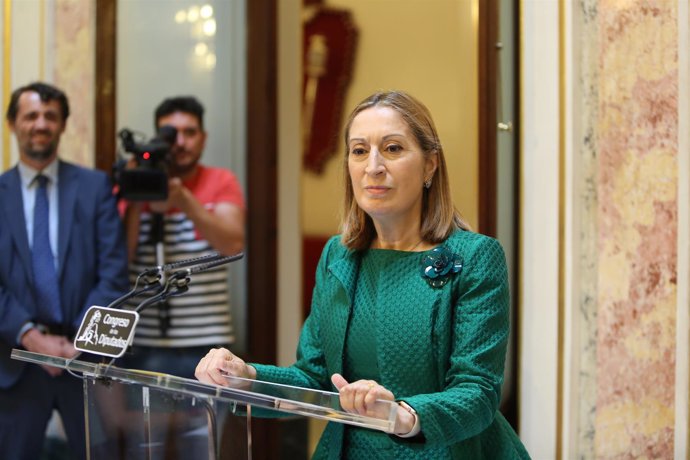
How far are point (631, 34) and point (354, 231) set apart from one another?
1.21m

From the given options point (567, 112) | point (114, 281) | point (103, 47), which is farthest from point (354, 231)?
point (103, 47)

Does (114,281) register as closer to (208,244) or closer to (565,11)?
(208,244)

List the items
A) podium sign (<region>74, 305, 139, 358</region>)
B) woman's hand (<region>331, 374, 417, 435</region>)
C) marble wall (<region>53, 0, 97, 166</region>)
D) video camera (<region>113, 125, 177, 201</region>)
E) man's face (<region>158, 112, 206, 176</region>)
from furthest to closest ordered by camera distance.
Result: marble wall (<region>53, 0, 97, 166</region>)
man's face (<region>158, 112, 206, 176</region>)
video camera (<region>113, 125, 177, 201</region>)
podium sign (<region>74, 305, 139, 358</region>)
woman's hand (<region>331, 374, 417, 435</region>)

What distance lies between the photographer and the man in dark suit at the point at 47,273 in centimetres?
327

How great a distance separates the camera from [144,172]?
11.5 ft

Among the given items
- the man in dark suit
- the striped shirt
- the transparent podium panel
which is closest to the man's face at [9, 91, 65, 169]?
the man in dark suit

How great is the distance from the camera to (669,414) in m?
2.48

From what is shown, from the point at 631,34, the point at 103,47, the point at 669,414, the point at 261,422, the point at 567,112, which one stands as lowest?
the point at 261,422

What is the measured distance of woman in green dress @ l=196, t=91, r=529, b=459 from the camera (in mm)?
1589

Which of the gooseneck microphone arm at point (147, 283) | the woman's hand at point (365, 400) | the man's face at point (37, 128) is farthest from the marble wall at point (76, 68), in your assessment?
the woman's hand at point (365, 400)

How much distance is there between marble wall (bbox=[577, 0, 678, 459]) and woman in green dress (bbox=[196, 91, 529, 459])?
937 mm

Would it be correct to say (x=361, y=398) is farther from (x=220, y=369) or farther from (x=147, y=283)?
(x=147, y=283)

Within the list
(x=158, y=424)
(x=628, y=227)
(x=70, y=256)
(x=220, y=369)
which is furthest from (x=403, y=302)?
(x=70, y=256)

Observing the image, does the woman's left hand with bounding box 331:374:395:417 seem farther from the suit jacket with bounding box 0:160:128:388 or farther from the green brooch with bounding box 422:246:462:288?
the suit jacket with bounding box 0:160:128:388
